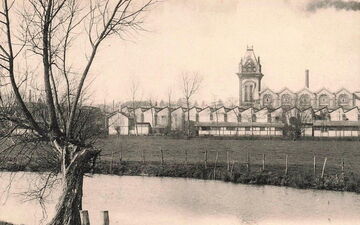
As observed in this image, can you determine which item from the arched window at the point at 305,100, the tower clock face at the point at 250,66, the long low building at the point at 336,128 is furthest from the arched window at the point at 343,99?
the tower clock face at the point at 250,66

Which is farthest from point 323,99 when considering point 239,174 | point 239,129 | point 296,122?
point 239,174

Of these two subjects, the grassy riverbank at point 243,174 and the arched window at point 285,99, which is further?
the arched window at point 285,99

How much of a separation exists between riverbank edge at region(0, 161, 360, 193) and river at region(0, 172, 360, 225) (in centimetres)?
88

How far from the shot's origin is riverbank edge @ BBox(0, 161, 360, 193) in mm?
23484

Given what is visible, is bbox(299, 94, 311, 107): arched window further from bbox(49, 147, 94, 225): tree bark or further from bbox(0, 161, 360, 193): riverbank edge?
bbox(49, 147, 94, 225): tree bark

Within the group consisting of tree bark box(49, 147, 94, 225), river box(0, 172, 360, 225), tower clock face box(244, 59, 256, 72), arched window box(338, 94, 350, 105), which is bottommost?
river box(0, 172, 360, 225)

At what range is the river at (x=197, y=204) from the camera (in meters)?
16.5

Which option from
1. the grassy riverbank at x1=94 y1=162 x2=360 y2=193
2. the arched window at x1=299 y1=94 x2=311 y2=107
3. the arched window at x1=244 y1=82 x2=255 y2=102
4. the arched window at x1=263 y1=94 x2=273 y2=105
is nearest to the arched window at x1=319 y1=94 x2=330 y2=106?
the arched window at x1=299 y1=94 x2=311 y2=107

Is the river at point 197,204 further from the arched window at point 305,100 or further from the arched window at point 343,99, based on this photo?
the arched window at point 343,99

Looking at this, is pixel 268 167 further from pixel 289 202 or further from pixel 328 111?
pixel 328 111

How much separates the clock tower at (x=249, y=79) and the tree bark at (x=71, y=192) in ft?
269

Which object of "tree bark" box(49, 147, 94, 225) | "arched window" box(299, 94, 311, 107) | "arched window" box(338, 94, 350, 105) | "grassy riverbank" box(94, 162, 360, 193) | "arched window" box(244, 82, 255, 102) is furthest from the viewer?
"arched window" box(244, 82, 255, 102)

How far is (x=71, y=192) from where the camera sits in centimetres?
982

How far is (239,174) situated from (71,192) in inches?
707
